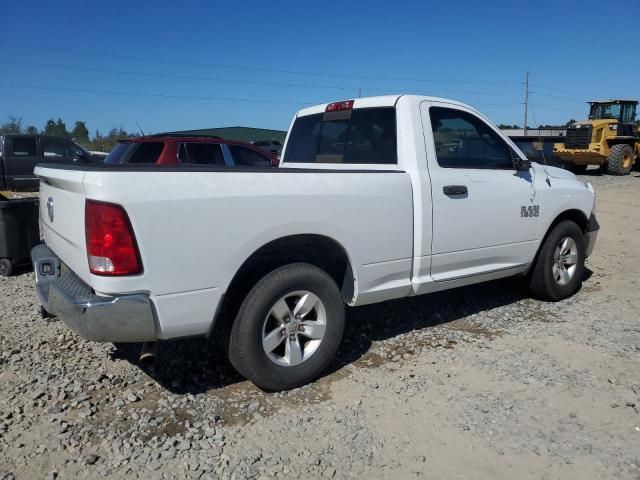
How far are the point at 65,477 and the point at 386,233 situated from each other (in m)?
2.41

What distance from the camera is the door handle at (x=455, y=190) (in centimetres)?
413

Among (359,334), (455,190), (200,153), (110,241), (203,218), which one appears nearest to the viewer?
(110,241)

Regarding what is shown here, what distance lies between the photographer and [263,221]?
3.24 meters

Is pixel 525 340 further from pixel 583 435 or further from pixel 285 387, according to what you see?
pixel 285 387

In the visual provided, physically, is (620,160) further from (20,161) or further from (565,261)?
(20,161)

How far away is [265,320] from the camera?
3.36 metres

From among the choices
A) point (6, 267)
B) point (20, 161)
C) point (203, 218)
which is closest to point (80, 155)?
point (20, 161)

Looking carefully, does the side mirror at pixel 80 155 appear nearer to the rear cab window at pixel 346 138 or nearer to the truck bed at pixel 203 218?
the rear cab window at pixel 346 138

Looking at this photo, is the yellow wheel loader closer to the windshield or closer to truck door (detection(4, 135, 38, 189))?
the windshield

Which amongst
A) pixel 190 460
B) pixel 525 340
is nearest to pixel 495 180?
pixel 525 340

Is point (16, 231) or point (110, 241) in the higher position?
point (110, 241)

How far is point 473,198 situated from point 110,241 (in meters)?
2.81

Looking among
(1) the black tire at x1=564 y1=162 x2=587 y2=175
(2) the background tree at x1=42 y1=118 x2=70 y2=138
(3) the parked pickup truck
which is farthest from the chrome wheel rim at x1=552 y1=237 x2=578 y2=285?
(2) the background tree at x1=42 y1=118 x2=70 y2=138

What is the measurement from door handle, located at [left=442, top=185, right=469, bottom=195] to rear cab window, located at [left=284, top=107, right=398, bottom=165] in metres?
0.44
